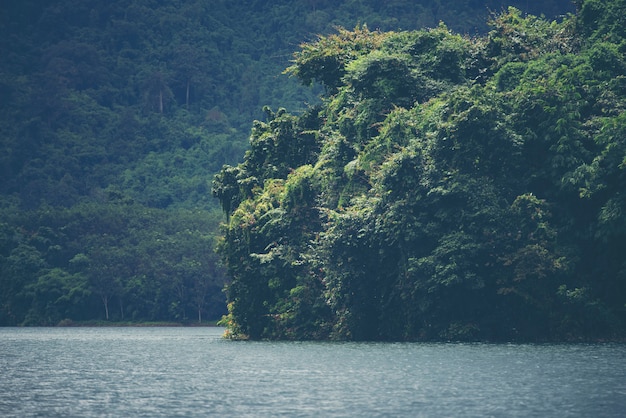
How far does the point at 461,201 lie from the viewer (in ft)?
168

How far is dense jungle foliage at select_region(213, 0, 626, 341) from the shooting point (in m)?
50.0

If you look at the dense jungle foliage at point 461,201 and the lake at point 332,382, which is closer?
the lake at point 332,382

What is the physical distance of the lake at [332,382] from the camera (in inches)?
1073

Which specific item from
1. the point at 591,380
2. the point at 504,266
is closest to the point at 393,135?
the point at 504,266

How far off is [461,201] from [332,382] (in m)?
19.5

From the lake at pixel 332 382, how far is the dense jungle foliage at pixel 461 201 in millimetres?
3183

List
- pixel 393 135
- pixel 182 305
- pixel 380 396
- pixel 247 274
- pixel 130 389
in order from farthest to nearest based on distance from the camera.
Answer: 1. pixel 182 305
2. pixel 247 274
3. pixel 393 135
4. pixel 130 389
5. pixel 380 396

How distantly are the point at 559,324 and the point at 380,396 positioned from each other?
22.9 meters

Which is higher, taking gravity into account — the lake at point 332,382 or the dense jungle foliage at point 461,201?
the dense jungle foliage at point 461,201

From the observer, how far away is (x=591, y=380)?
32.3 m

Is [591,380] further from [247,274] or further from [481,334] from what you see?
[247,274]

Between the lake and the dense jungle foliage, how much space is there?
125 inches

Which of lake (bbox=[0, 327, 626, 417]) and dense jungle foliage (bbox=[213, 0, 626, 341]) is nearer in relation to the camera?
lake (bbox=[0, 327, 626, 417])

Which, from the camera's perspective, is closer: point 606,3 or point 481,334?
point 481,334
